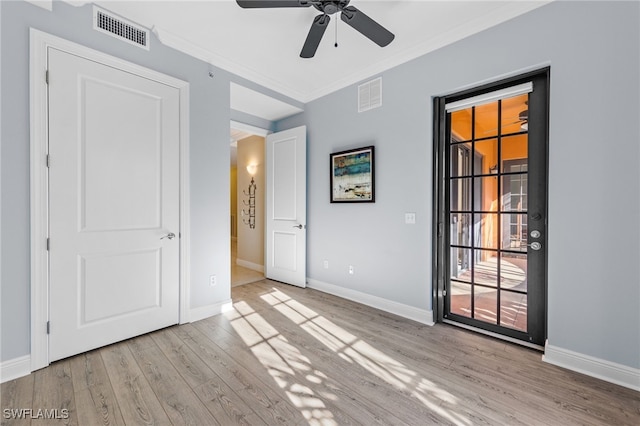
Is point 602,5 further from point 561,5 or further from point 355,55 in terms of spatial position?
point 355,55

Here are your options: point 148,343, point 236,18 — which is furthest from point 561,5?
point 148,343

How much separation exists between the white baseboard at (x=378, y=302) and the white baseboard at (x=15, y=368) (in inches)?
111

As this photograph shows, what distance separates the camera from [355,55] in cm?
299

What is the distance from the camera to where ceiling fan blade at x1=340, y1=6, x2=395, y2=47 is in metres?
1.94

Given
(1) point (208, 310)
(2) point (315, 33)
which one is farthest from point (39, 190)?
(2) point (315, 33)

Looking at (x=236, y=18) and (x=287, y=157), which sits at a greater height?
(x=236, y=18)

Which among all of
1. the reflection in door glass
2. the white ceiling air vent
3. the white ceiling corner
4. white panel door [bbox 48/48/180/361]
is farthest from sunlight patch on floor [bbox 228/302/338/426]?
the white ceiling air vent

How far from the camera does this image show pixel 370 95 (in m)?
3.24

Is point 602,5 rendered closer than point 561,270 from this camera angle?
Yes

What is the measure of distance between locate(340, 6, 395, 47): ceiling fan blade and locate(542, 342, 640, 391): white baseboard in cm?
273

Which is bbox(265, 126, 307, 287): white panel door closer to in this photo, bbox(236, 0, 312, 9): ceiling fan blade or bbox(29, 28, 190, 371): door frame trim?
bbox(236, 0, 312, 9): ceiling fan blade

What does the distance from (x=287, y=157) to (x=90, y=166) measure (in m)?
2.39

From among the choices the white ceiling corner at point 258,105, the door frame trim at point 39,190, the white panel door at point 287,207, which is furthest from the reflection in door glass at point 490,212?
the door frame trim at point 39,190

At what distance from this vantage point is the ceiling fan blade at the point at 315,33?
2004 millimetres
